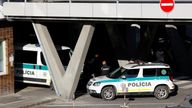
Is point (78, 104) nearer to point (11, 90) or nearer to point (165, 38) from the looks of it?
point (11, 90)

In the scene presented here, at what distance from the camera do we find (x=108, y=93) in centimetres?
2648

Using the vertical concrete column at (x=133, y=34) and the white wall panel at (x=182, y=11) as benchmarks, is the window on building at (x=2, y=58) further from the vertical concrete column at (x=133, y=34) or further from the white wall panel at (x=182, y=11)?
the vertical concrete column at (x=133, y=34)

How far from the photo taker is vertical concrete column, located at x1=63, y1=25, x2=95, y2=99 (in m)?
25.4

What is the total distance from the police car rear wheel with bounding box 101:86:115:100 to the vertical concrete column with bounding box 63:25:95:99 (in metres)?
1.38

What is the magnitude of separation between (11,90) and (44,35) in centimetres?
341

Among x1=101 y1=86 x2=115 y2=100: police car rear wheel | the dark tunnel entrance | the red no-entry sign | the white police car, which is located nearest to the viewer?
the red no-entry sign

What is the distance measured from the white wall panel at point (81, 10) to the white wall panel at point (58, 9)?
25 centimetres

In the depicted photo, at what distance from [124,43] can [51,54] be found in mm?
7400

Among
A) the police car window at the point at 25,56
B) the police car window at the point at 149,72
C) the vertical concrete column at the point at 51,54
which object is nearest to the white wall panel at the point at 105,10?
the vertical concrete column at the point at 51,54

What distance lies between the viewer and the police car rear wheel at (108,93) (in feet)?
86.7

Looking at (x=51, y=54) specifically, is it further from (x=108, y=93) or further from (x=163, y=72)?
(x=163, y=72)

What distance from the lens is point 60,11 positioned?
81.1ft

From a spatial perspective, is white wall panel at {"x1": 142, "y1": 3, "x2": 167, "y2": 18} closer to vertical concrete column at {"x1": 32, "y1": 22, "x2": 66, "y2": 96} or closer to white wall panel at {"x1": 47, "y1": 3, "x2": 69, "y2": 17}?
white wall panel at {"x1": 47, "y1": 3, "x2": 69, "y2": 17}

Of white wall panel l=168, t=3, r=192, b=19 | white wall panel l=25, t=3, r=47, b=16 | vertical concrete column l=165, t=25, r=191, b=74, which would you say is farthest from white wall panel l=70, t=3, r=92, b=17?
vertical concrete column l=165, t=25, r=191, b=74
